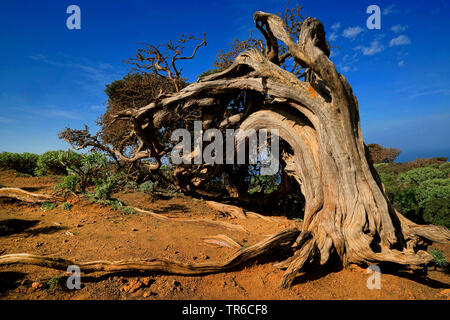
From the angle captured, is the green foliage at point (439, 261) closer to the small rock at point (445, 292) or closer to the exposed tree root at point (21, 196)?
the small rock at point (445, 292)

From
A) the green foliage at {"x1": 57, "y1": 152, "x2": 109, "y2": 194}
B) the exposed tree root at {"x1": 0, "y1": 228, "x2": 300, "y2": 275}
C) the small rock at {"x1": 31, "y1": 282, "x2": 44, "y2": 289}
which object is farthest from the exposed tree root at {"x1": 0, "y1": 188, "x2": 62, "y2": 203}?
the small rock at {"x1": 31, "y1": 282, "x2": 44, "y2": 289}

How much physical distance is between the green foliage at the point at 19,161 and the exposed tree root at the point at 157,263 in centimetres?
1014

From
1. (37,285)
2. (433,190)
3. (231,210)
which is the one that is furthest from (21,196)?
(433,190)

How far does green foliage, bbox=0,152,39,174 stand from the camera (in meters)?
9.79

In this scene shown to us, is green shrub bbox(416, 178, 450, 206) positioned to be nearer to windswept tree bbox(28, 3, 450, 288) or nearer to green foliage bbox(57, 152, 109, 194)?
windswept tree bbox(28, 3, 450, 288)

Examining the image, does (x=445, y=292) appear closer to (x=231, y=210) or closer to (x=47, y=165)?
(x=231, y=210)

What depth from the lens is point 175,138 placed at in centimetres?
795

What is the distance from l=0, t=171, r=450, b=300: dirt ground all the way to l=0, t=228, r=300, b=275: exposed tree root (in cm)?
10

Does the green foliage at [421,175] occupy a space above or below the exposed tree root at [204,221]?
above

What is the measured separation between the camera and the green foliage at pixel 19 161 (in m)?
9.79

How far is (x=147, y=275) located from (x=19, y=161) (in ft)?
37.9

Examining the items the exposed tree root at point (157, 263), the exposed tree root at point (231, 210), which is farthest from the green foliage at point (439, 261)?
the exposed tree root at point (231, 210)

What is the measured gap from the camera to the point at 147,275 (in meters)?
2.97
